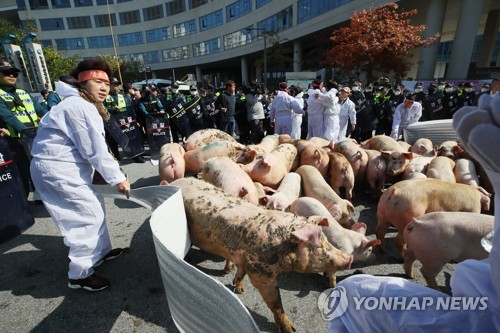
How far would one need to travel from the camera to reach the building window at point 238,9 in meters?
33.5

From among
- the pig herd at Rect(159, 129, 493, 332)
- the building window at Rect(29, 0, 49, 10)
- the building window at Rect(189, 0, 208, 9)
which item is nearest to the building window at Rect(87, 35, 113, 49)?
the building window at Rect(29, 0, 49, 10)

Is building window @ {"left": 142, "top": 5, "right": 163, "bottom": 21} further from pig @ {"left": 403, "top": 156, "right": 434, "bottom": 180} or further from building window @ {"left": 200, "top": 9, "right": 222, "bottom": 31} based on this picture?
pig @ {"left": 403, "top": 156, "right": 434, "bottom": 180}

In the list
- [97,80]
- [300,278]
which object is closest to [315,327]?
[300,278]

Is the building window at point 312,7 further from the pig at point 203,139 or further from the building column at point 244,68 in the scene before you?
the pig at point 203,139

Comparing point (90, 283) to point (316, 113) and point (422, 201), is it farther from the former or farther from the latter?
point (316, 113)

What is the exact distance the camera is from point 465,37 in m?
15.5

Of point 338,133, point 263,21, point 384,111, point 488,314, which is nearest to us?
point 488,314

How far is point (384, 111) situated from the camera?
28.6ft

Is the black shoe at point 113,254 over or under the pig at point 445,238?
under

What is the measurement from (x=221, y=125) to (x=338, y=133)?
13.9ft

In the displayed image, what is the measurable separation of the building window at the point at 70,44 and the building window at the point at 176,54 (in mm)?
14269

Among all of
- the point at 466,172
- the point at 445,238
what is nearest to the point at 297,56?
the point at 466,172

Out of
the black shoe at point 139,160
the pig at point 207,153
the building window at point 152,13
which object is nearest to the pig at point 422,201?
the pig at point 207,153

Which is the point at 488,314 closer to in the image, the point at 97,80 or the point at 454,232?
the point at 454,232
